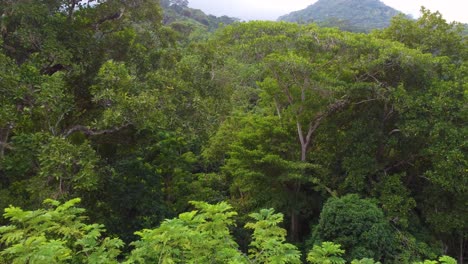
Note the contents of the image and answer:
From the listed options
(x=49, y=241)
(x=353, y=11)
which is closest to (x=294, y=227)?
(x=49, y=241)

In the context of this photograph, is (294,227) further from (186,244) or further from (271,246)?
(186,244)

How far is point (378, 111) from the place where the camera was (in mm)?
11523

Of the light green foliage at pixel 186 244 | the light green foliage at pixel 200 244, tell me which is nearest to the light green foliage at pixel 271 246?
the light green foliage at pixel 200 244

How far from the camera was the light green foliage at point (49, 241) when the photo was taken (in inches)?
135

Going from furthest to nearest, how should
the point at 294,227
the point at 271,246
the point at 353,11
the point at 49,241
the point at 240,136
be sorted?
the point at 353,11 < the point at 294,227 < the point at 240,136 < the point at 271,246 < the point at 49,241

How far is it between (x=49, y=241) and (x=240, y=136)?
29.3 feet

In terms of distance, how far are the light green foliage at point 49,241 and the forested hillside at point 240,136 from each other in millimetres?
30

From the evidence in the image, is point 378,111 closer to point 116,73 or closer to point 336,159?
point 336,159

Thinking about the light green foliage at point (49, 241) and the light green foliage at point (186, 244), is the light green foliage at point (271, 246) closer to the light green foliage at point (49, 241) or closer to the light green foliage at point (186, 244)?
the light green foliage at point (186, 244)

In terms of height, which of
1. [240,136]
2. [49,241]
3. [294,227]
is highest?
[49,241]

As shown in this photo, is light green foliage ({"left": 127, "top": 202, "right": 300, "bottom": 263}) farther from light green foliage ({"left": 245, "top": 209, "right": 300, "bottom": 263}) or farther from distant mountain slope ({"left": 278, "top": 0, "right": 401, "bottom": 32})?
distant mountain slope ({"left": 278, "top": 0, "right": 401, "bottom": 32})

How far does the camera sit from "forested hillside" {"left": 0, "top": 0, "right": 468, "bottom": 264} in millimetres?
6410

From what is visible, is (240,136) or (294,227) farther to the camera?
(294,227)

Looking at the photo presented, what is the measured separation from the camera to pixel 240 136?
41.2 ft
